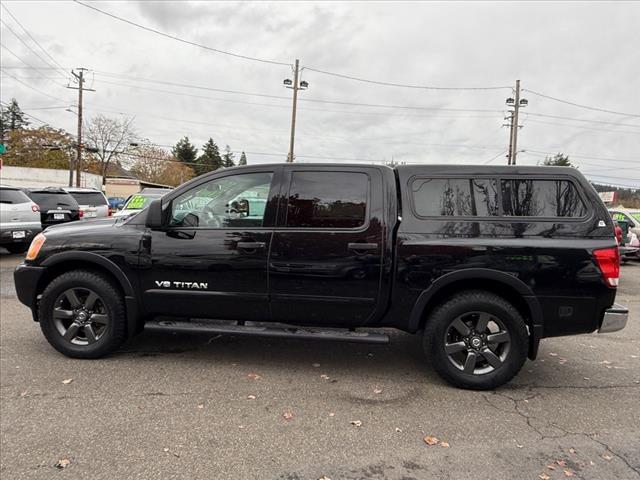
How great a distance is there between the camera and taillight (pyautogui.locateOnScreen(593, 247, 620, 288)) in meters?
3.58

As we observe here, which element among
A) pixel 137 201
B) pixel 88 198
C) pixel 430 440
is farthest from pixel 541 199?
pixel 88 198

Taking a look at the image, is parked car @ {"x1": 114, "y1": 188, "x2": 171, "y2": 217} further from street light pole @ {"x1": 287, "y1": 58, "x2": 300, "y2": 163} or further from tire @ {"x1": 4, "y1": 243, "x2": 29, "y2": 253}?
street light pole @ {"x1": 287, "y1": 58, "x2": 300, "y2": 163}

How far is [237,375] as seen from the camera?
4051mm

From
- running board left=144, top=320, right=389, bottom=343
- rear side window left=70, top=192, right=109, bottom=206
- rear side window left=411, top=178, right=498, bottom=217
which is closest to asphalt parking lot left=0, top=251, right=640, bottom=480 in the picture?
running board left=144, top=320, right=389, bottom=343

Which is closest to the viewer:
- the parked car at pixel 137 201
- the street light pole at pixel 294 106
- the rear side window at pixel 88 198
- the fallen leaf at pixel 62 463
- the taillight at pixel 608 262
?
the fallen leaf at pixel 62 463

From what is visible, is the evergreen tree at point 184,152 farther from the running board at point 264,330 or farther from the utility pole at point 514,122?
the running board at point 264,330

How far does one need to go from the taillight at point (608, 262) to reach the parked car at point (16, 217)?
424 inches

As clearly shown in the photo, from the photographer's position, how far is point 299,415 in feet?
11.0

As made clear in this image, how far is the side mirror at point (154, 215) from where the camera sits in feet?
13.3

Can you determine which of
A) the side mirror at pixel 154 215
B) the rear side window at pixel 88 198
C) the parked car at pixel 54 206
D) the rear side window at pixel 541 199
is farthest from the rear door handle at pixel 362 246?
the rear side window at pixel 88 198

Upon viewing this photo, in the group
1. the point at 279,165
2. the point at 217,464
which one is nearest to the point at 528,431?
the point at 217,464

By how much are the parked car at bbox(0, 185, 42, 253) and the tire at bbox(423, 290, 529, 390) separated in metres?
9.64

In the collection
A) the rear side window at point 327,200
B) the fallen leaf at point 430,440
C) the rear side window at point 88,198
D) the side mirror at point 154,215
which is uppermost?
the rear side window at point 88,198

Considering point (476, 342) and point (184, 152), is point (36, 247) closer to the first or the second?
point (476, 342)
